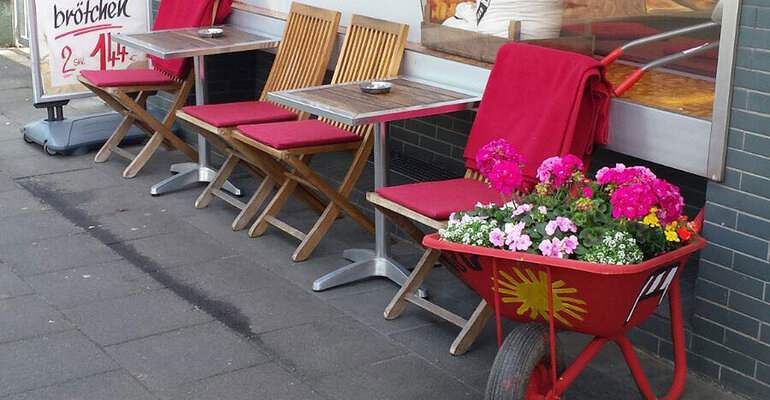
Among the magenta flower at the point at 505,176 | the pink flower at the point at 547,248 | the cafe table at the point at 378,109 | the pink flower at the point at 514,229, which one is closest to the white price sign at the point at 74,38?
the cafe table at the point at 378,109

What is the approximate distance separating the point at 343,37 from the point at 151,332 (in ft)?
7.05

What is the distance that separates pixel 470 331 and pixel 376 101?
1.13 metres

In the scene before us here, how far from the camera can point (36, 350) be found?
14.7 feet

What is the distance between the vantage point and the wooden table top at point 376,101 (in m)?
4.70

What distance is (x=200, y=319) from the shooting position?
15.8ft

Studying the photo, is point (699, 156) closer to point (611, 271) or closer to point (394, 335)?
point (611, 271)

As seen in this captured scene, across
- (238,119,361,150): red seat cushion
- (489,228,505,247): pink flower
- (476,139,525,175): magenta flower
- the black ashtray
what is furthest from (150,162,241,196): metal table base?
(489,228,505,247): pink flower

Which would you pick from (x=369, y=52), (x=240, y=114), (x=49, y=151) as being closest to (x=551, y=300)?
(x=369, y=52)

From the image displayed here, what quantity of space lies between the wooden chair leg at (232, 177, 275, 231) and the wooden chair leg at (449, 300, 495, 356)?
6.29 feet

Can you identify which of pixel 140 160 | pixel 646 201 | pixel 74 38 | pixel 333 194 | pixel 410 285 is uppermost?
pixel 74 38

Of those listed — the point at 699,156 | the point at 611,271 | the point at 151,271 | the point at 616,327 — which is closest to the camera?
the point at 611,271

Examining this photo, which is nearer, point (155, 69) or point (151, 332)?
point (151, 332)

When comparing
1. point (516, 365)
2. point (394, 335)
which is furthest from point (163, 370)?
point (516, 365)

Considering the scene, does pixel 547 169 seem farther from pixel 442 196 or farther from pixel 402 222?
pixel 402 222
